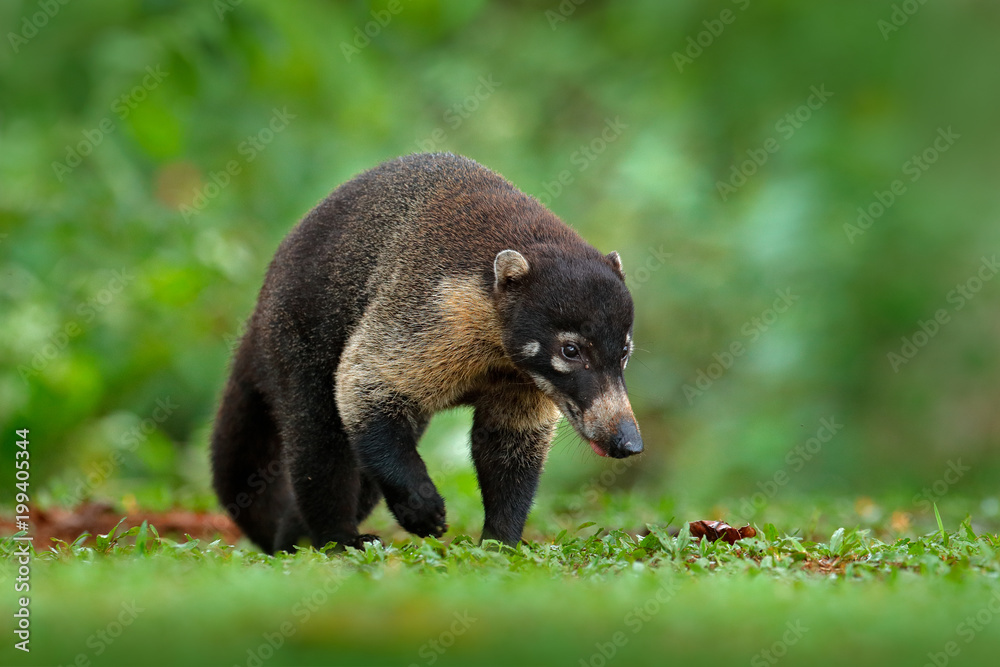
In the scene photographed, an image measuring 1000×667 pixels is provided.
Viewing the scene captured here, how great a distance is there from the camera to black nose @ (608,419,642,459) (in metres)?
5.80

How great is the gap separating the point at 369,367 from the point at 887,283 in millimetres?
9057

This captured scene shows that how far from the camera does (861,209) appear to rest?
536 inches
